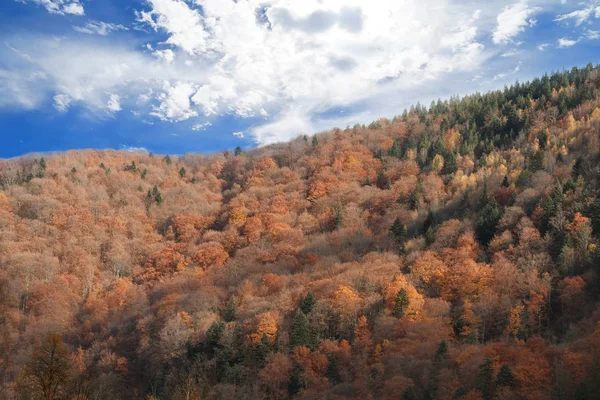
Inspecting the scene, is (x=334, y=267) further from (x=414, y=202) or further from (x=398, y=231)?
(x=414, y=202)

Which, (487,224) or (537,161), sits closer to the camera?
(487,224)

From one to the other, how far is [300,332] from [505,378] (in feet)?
96.7

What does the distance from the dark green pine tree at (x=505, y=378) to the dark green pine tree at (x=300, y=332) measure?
2756cm

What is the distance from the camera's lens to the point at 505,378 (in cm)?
4522

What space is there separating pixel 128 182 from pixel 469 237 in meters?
125

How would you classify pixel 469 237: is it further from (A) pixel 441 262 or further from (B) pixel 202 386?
(B) pixel 202 386

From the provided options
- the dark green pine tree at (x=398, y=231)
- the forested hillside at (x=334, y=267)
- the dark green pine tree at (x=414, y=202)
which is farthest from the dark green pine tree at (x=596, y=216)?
the dark green pine tree at (x=414, y=202)

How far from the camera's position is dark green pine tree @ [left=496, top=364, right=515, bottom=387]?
4503cm

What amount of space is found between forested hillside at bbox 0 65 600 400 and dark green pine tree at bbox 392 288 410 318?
15.8 inches

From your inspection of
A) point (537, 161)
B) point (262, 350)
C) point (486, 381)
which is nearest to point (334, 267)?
point (262, 350)

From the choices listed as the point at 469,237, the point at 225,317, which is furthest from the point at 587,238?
the point at 225,317

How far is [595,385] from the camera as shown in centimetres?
3822

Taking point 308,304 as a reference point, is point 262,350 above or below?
below

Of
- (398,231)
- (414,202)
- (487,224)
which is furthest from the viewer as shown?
(414,202)
